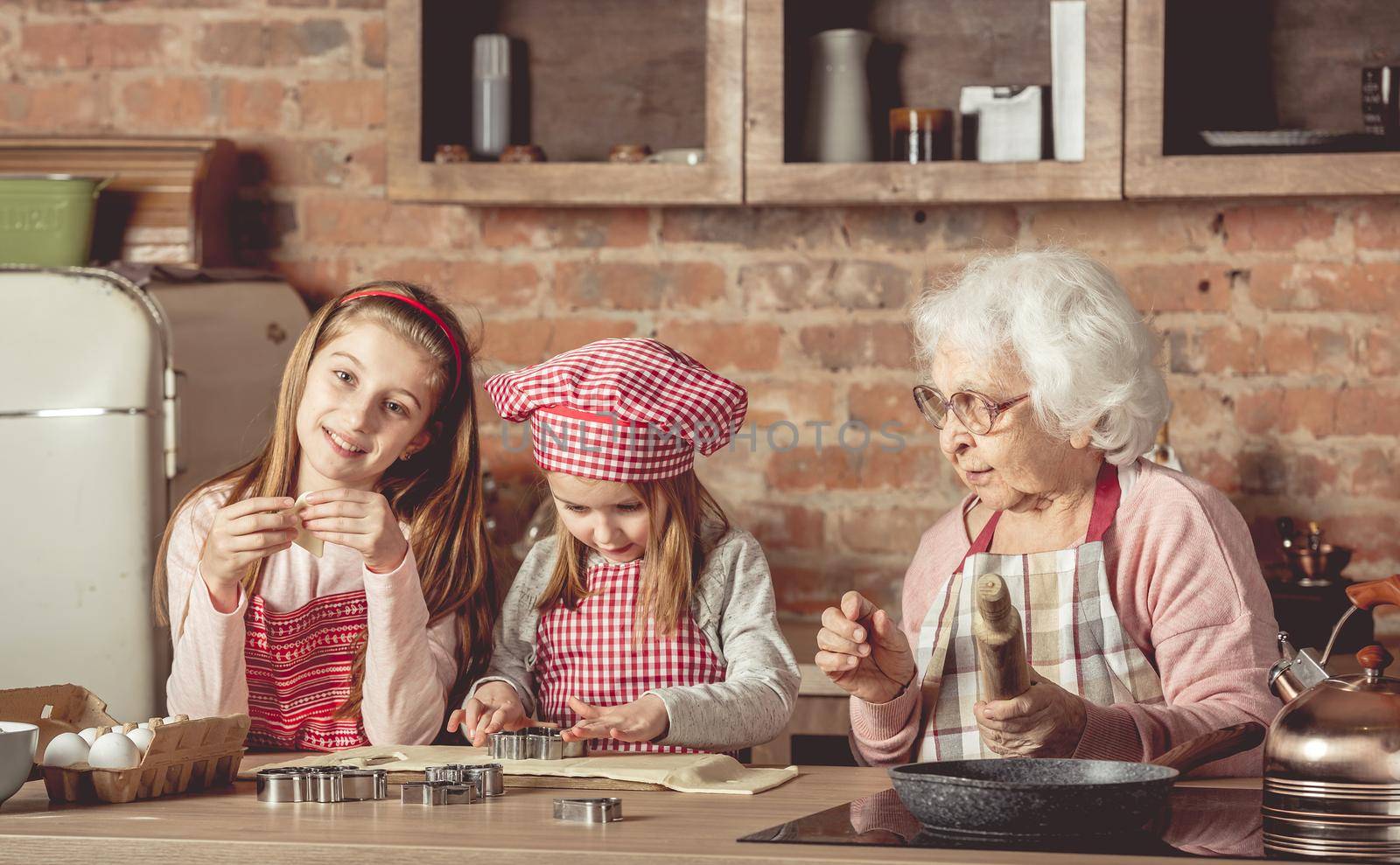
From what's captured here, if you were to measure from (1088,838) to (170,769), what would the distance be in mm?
849

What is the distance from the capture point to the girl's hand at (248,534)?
1815 mm

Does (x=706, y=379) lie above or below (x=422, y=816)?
above

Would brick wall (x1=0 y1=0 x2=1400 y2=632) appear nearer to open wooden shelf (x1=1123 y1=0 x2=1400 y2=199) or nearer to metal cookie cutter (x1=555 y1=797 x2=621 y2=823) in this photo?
open wooden shelf (x1=1123 y1=0 x2=1400 y2=199)

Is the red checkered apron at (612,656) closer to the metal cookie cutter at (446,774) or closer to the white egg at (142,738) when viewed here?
the metal cookie cutter at (446,774)

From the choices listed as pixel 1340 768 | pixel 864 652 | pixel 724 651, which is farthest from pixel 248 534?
pixel 1340 768

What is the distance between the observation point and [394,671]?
6.31 ft

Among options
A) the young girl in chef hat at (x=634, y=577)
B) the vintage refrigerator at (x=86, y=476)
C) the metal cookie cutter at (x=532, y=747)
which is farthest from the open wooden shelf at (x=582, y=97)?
the metal cookie cutter at (x=532, y=747)

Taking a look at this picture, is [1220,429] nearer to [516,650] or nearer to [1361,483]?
[1361,483]

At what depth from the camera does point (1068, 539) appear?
6.34ft

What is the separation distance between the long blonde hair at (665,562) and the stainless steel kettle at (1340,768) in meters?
0.86

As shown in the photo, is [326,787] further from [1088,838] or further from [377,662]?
[1088,838]

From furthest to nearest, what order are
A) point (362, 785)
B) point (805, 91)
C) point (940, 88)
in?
1. point (940, 88)
2. point (805, 91)
3. point (362, 785)

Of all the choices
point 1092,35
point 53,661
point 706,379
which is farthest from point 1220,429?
point 53,661

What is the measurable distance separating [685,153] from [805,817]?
1.67 meters
